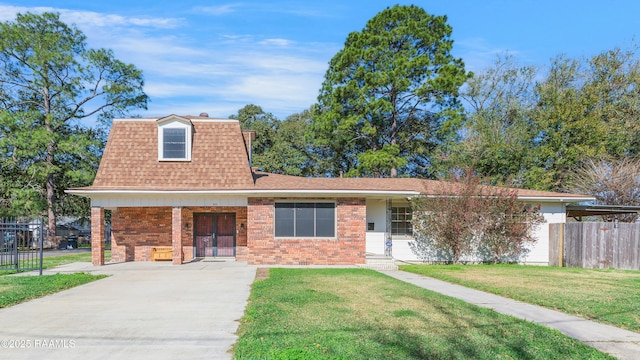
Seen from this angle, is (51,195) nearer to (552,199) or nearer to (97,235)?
(97,235)

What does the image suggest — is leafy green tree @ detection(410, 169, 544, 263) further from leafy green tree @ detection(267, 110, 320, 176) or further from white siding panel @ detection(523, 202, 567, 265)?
leafy green tree @ detection(267, 110, 320, 176)

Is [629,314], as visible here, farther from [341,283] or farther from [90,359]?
[90,359]

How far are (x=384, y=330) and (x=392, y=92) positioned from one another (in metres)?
27.6

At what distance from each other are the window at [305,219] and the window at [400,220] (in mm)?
2750

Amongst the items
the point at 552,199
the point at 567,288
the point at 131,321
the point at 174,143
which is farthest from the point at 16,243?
the point at 552,199

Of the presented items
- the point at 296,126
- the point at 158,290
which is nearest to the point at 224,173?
the point at 158,290

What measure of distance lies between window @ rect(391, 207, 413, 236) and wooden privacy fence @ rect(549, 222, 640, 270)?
573 centimetres

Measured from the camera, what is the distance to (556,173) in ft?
96.6

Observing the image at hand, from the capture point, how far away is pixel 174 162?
18703 millimetres

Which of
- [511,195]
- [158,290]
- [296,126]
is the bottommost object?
[158,290]

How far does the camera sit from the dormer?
18.8m

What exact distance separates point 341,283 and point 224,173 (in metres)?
8.19

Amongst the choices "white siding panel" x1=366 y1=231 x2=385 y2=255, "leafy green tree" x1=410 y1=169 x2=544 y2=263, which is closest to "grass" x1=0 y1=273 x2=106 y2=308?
"white siding panel" x1=366 y1=231 x2=385 y2=255

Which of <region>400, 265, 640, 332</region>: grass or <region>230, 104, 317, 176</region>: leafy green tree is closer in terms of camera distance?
<region>400, 265, 640, 332</region>: grass
